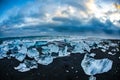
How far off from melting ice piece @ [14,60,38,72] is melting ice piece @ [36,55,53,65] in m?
2.39

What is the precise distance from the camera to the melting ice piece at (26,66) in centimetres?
5741

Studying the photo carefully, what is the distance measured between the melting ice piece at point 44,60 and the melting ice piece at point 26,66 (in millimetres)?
2388

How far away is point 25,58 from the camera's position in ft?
213

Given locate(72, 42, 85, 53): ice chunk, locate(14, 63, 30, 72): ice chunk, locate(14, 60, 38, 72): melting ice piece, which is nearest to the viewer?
locate(14, 63, 30, 72): ice chunk

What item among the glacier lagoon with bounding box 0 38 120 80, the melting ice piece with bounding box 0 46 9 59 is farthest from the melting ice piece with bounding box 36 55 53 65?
the melting ice piece with bounding box 0 46 9 59

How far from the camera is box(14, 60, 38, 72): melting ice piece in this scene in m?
57.4

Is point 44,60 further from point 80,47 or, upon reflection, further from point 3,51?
point 80,47

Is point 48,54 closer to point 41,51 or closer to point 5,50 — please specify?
point 41,51

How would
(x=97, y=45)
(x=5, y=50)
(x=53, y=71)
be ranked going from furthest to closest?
(x=97, y=45)
(x=5, y=50)
(x=53, y=71)

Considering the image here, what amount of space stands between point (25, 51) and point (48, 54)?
925cm

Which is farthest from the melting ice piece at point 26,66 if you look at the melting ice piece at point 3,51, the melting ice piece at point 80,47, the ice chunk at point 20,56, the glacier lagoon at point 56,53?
the melting ice piece at point 80,47

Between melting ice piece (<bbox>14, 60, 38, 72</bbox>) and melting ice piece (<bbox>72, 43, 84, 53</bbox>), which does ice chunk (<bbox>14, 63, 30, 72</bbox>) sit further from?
melting ice piece (<bbox>72, 43, 84, 53</bbox>)

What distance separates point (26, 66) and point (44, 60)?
32.0 feet

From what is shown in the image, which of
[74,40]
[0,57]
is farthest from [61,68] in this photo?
[74,40]
